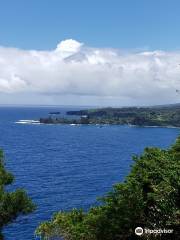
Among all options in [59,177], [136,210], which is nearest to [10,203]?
[136,210]

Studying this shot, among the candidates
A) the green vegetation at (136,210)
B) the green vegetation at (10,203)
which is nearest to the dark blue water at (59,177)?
the green vegetation at (136,210)

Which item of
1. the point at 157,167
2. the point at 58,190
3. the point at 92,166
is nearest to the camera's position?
the point at 157,167

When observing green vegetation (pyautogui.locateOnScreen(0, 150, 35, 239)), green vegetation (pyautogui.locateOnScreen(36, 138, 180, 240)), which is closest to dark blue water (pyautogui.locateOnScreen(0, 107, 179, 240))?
green vegetation (pyautogui.locateOnScreen(36, 138, 180, 240))

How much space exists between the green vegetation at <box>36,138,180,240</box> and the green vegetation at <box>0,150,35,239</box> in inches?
203

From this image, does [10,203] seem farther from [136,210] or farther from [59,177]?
[59,177]

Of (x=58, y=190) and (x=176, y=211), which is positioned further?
(x=58, y=190)

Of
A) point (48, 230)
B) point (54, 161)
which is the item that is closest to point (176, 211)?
point (48, 230)

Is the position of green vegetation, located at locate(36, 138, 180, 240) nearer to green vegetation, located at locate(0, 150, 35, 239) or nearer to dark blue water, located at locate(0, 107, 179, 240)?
green vegetation, located at locate(0, 150, 35, 239)

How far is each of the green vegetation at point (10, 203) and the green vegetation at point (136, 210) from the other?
16.9 ft

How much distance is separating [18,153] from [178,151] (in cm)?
14114

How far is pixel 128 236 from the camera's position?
36062mm

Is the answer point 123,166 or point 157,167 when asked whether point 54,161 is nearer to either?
point 123,166

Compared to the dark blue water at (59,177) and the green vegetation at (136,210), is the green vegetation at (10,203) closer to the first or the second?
the green vegetation at (136,210)

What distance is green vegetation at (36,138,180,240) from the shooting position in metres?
32.6
